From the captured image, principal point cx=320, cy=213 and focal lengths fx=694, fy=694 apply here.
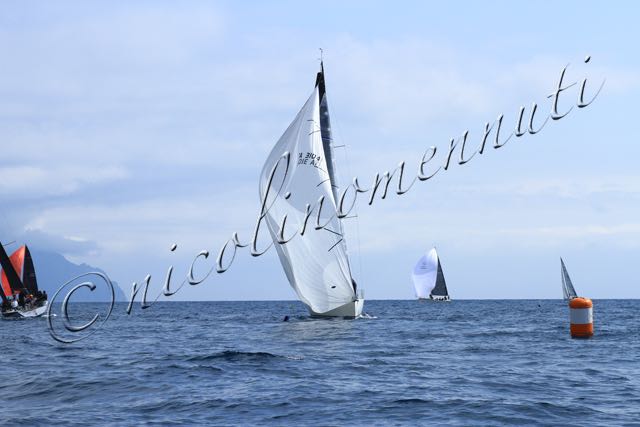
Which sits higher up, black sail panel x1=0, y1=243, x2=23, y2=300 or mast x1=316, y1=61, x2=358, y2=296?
mast x1=316, y1=61, x2=358, y2=296

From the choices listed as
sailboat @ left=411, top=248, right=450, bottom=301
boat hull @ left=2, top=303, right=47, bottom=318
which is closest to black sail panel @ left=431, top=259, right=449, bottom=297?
sailboat @ left=411, top=248, right=450, bottom=301

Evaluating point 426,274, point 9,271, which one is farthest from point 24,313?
point 426,274

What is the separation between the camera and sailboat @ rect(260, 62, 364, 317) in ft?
148

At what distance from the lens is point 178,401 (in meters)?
19.1

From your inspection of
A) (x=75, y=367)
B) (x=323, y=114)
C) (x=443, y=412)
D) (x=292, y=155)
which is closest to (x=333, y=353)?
(x=75, y=367)

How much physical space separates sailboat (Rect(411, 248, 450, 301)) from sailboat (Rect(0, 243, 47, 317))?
7681cm

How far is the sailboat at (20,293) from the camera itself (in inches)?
2926

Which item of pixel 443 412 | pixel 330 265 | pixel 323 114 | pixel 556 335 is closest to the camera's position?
pixel 443 412

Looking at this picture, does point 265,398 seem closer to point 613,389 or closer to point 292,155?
point 613,389

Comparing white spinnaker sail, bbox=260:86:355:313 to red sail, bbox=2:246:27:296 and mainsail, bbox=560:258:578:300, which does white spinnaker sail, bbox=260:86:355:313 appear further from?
mainsail, bbox=560:258:578:300

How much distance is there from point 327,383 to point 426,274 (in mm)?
118795

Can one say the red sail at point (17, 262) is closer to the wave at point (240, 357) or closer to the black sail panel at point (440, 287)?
the wave at point (240, 357)

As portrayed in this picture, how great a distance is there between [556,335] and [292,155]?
19929 mm

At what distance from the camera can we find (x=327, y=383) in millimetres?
21781
